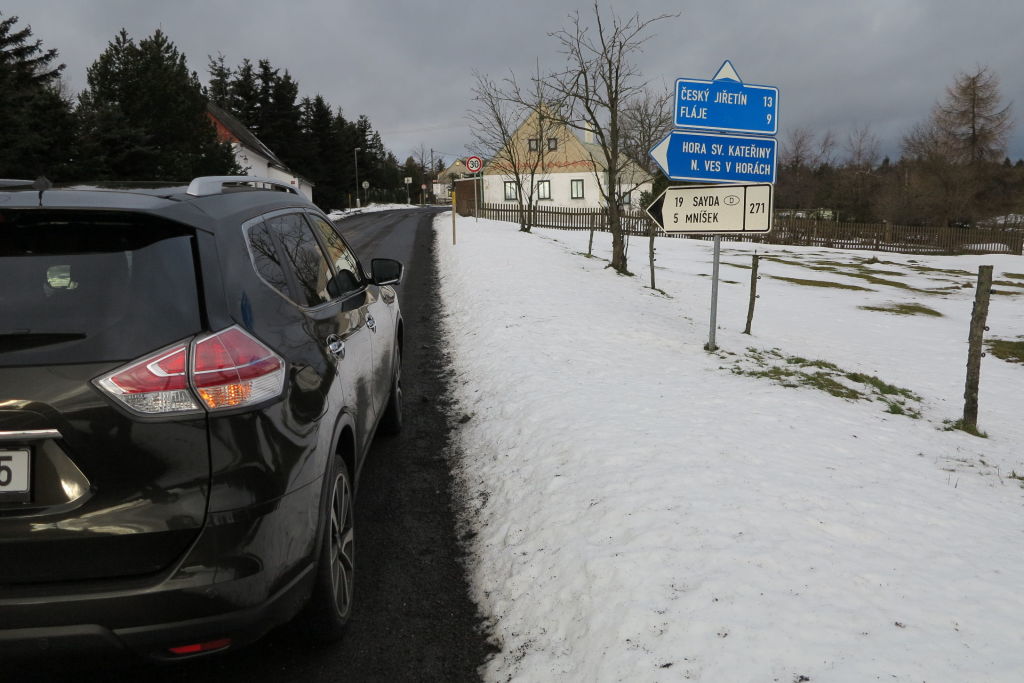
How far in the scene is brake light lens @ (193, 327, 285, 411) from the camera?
1.99 meters

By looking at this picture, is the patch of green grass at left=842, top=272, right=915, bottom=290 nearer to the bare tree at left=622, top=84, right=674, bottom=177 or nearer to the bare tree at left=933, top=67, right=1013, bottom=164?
the bare tree at left=622, top=84, right=674, bottom=177

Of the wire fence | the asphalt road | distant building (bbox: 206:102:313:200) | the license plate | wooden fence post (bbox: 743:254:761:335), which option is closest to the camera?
the license plate

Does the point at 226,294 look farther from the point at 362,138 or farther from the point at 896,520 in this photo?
the point at 362,138

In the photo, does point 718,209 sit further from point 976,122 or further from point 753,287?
point 976,122

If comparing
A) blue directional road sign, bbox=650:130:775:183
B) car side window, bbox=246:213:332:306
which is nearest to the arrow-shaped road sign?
blue directional road sign, bbox=650:130:775:183

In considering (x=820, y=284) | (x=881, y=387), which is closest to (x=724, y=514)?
(x=881, y=387)

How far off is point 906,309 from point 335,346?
17758mm

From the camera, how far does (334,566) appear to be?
276 centimetres

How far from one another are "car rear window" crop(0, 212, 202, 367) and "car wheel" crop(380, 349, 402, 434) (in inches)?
114

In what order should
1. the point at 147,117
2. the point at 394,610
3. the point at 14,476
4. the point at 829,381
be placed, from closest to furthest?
the point at 14,476
the point at 394,610
the point at 829,381
the point at 147,117

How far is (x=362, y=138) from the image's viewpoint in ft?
298

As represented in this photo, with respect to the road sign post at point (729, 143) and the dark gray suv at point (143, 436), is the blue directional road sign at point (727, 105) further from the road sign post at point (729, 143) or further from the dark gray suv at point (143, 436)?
the dark gray suv at point (143, 436)

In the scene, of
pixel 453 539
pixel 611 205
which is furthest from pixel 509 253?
pixel 453 539

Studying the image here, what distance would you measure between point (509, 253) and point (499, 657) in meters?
15.4
